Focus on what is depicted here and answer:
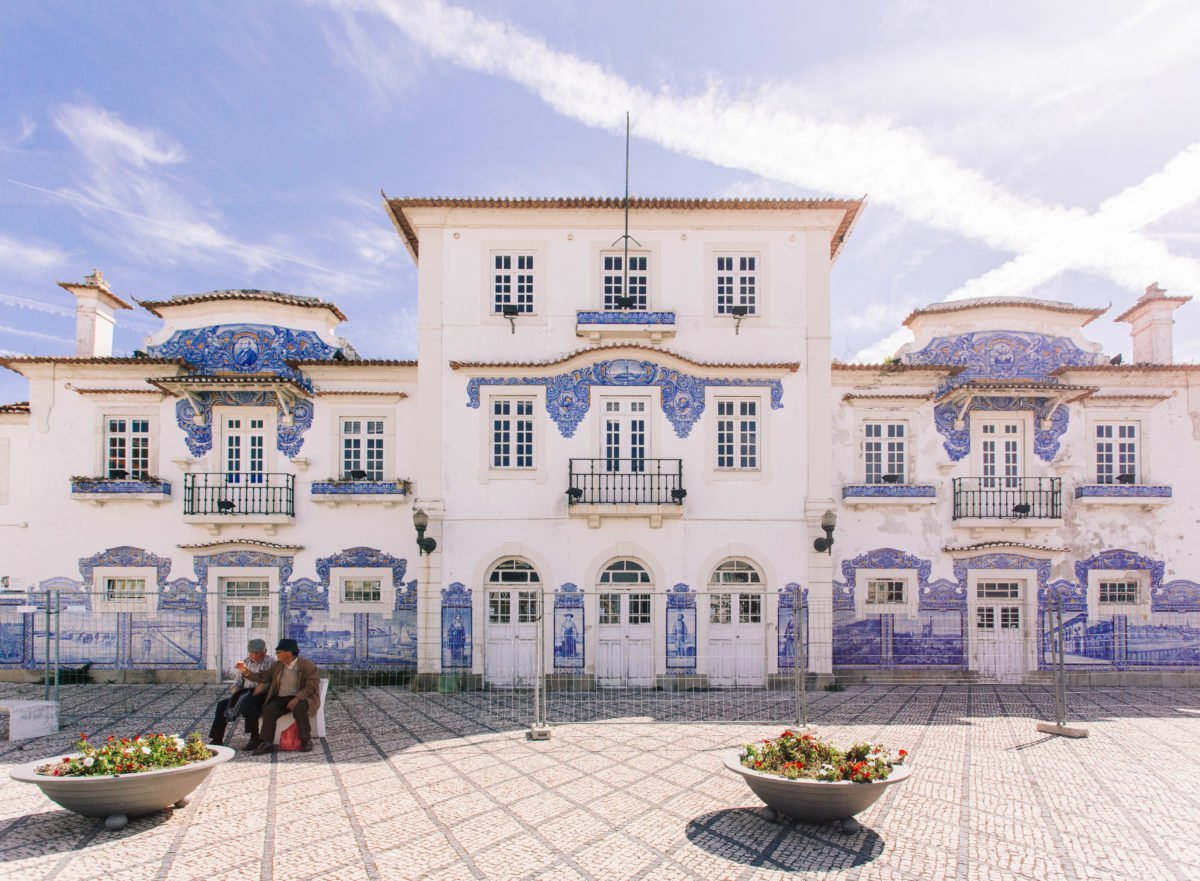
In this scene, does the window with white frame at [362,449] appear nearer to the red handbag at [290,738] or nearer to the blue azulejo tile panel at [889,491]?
the red handbag at [290,738]

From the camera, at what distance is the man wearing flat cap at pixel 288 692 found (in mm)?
10375

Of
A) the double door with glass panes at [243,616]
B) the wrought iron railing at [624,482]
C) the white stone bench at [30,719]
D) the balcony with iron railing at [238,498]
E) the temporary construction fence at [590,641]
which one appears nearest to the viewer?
the white stone bench at [30,719]

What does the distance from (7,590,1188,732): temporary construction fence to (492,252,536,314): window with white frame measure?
552cm

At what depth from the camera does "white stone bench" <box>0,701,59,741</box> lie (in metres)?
11.0

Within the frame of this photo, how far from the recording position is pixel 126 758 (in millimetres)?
7242

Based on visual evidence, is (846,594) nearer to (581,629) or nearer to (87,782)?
(581,629)

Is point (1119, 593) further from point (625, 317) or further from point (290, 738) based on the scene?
point (290, 738)

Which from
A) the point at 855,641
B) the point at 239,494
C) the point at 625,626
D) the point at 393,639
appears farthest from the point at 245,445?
the point at 855,641

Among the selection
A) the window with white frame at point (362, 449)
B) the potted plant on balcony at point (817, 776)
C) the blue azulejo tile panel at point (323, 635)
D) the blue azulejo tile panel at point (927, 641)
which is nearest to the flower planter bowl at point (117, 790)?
the potted plant on balcony at point (817, 776)

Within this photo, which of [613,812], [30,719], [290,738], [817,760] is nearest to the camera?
[817,760]

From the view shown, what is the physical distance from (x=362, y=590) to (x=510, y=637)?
3.42 meters

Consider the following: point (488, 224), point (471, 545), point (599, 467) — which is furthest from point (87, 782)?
point (488, 224)

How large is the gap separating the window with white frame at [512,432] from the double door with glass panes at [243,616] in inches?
218

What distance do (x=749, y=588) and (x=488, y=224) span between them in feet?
27.8
